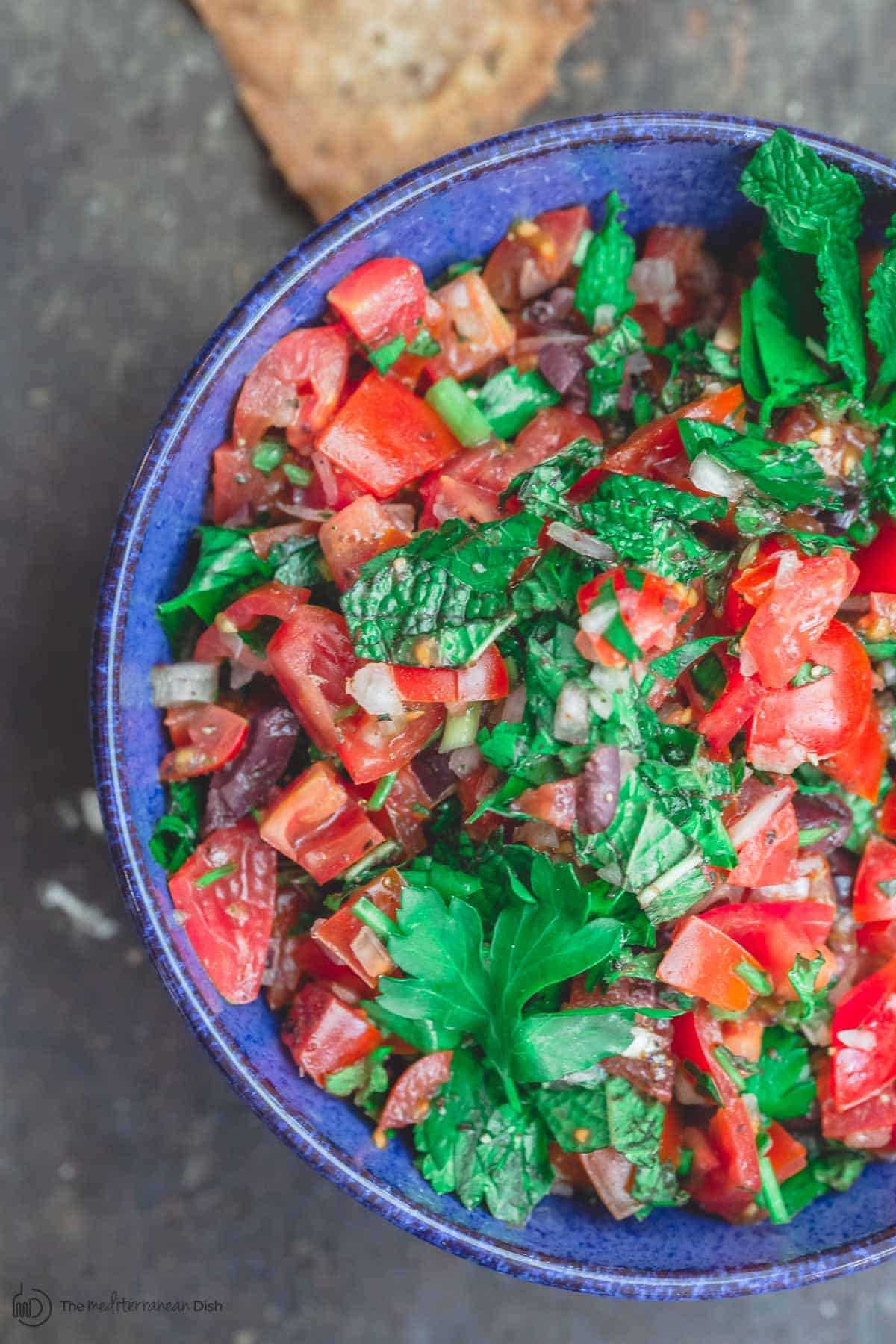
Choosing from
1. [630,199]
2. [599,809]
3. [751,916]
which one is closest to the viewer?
[599,809]

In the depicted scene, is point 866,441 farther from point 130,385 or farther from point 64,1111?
point 64,1111

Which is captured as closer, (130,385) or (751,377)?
(751,377)

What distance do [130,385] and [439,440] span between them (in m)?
1.30

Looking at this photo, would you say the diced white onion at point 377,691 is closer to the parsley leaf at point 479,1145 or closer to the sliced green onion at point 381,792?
the sliced green onion at point 381,792

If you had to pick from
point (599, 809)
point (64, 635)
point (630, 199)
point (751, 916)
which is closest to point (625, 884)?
point (599, 809)

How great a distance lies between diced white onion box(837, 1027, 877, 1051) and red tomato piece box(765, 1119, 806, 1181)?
0.92ft

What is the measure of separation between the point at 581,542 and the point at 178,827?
108 centimetres

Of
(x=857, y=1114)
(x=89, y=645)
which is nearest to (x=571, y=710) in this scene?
(x=857, y=1114)

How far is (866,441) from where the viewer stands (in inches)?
92.2

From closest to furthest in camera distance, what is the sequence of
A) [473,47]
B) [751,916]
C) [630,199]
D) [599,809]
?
[599,809] < [751,916] < [630,199] < [473,47]

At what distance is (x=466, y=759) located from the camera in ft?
7.31

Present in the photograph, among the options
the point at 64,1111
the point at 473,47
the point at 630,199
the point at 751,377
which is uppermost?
the point at 473,47

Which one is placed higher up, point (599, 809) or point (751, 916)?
point (599, 809)

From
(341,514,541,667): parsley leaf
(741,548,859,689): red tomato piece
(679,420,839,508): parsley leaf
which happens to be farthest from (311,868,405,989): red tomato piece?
(679,420,839,508): parsley leaf
